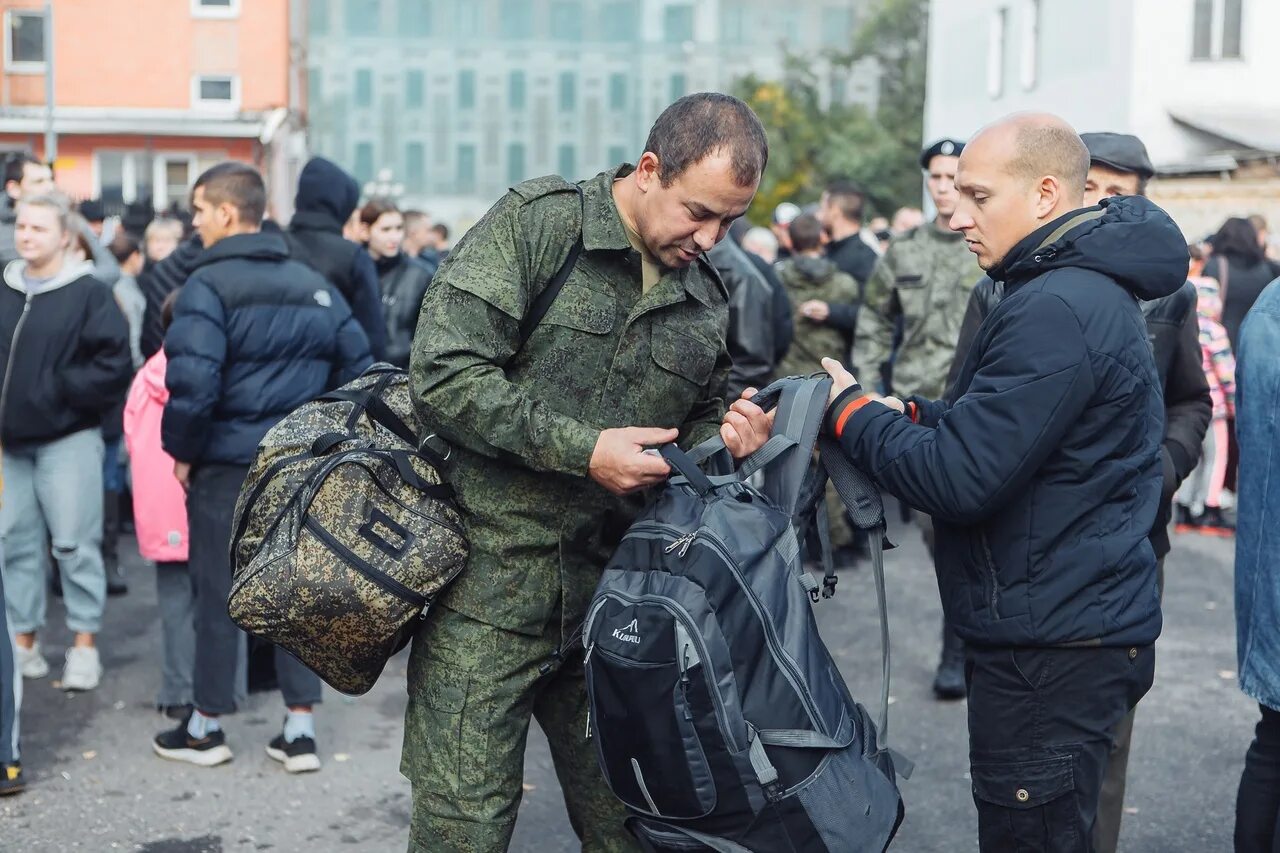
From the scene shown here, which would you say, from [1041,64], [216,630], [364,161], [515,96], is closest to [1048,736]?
[216,630]

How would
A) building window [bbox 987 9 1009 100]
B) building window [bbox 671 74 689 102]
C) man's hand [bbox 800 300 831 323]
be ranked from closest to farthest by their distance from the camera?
1. man's hand [bbox 800 300 831 323]
2. building window [bbox 987 9 1009 100]
3. building window [bbox 671 74 689 102]

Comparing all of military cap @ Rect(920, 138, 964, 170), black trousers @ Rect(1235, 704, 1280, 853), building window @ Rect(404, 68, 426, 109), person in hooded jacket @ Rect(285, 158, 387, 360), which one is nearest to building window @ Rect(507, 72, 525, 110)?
building window @ Rect(404, 68, 426, 109)

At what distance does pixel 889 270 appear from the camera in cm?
740

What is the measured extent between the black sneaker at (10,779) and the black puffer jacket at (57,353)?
5.25ft

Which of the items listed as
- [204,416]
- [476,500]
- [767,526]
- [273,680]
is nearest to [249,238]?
[204,416]

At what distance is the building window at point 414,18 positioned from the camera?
72.9 meters

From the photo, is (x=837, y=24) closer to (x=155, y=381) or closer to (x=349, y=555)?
(x=155, y=381)

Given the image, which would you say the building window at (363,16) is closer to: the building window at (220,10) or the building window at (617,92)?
the building window at (617,92)

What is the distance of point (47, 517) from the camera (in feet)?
21.5

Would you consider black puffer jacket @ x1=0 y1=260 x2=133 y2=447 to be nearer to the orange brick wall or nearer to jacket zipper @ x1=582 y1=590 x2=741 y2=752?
jacket zipper @ x1=582 y1=590 x2=741 y2=752

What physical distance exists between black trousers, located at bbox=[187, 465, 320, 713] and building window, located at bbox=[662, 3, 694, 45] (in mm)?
68968

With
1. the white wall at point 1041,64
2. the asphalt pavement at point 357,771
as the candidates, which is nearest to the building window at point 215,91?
the white wall at point 1041,64

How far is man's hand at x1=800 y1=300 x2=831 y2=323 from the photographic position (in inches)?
363

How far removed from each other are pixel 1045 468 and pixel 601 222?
1042mm
